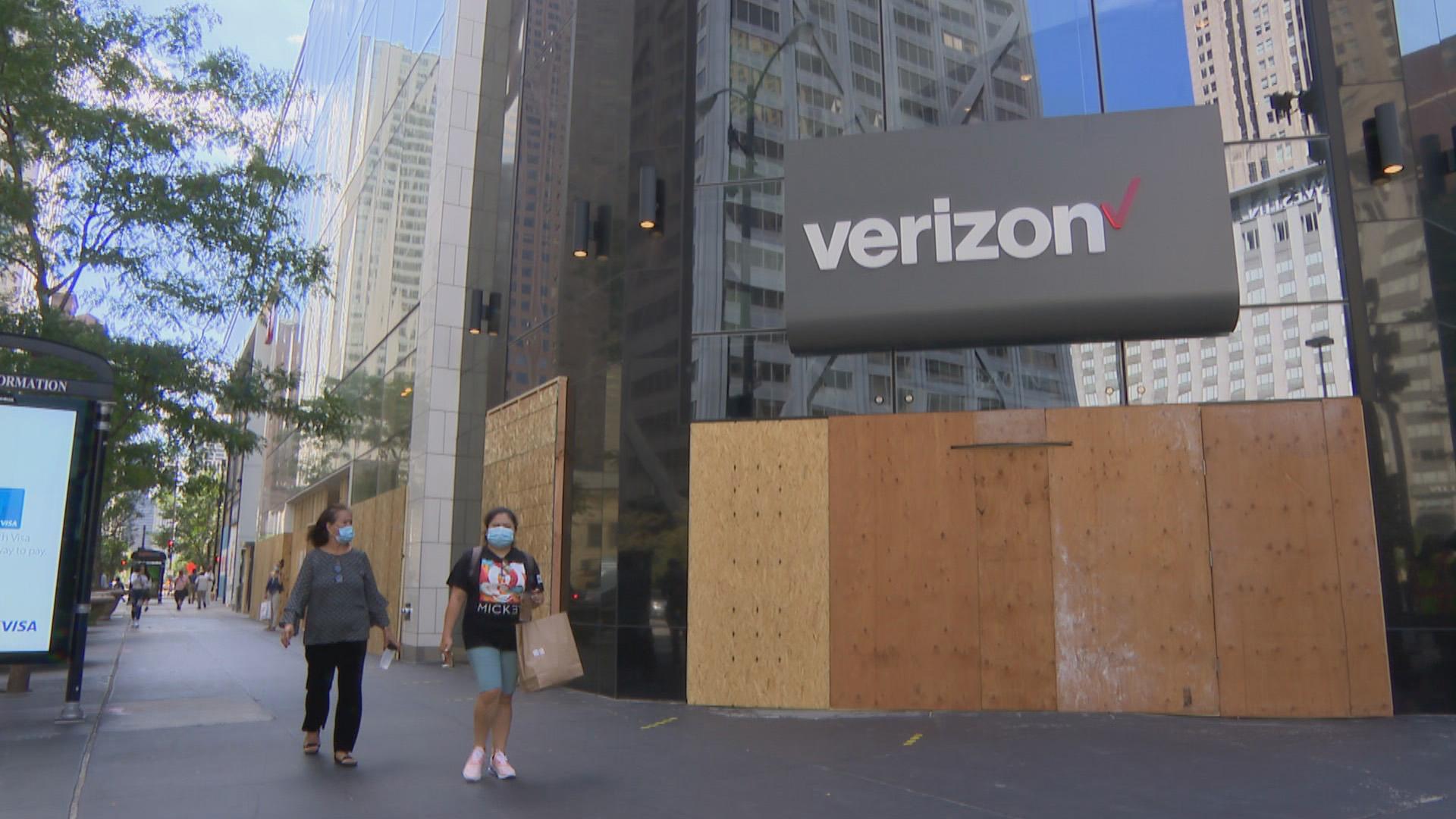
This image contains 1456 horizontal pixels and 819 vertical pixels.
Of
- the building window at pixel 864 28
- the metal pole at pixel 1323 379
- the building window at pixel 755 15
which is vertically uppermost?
the building window at pixel 755 15

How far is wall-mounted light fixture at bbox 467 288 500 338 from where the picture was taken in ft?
54.0

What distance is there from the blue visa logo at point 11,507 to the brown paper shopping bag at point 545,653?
5618 mm

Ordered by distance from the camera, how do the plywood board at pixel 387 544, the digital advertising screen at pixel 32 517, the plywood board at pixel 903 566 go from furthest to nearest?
the plywood board at pixel 387 544
the plywood board at pixel 903 566
the digital advertising screen at pixel 32 517

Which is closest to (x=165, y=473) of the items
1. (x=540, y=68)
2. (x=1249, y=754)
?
(x=540, y=68)

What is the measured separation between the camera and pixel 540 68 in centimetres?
1562

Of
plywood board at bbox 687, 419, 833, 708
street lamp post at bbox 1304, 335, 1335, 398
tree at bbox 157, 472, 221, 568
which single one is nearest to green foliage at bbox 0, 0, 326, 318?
plywood board at bbox 687, 419, 833, 708

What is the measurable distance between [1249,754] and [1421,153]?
6.53 m

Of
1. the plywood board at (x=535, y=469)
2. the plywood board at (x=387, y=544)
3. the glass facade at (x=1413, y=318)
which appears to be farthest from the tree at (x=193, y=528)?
the glass facade at (x=1413, y=318)

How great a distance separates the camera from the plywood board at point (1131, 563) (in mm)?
9430

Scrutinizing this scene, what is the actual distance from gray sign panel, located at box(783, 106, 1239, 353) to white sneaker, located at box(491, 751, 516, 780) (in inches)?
223

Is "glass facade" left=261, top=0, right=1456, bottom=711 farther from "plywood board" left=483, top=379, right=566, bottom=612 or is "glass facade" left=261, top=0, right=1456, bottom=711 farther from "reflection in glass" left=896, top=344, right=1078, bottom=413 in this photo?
"plywood board" left=483, top=379, right=566, bottom=612

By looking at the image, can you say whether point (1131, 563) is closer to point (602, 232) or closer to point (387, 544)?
point (602, 232)

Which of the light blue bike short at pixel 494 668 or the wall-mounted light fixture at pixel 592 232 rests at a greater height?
the wall-mounted light fixture at pixel 592 232

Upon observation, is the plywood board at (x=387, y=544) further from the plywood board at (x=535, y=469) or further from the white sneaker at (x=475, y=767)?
the white sneaker at (x=475, y=767)
